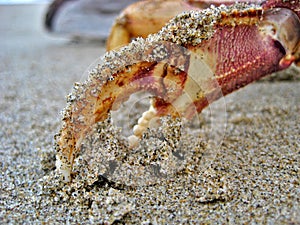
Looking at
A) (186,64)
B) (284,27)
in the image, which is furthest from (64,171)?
(284,27)

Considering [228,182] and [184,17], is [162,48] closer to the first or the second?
[184,17]

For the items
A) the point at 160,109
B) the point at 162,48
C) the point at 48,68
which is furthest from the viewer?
the point at 48,68

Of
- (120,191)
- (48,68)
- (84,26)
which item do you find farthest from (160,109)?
(84,26)

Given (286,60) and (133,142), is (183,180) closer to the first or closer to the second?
(133,142)

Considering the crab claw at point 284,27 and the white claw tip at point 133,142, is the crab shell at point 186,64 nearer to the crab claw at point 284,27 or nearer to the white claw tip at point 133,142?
the crab claw at point 284,27

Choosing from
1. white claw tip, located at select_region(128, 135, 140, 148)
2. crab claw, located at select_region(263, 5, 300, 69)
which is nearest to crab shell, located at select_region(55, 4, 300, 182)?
crab claw, located at select_region(263, 5, 300, 69)

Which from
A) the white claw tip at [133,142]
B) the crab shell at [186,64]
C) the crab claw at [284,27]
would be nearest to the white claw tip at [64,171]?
the crab shell at [186,64]
